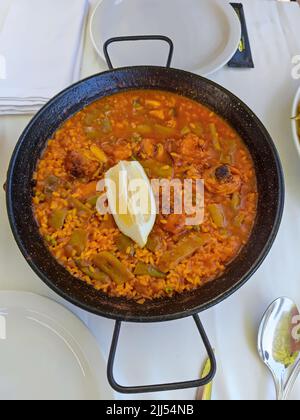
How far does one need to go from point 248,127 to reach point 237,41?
0.48 metres

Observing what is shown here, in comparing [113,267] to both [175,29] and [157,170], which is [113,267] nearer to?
[157,170]

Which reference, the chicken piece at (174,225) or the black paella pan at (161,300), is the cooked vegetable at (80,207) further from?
the chicken piece at (174,225)

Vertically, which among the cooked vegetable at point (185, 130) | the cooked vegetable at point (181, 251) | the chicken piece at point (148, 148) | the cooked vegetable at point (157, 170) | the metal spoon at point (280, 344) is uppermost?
the cooked vegetable at point (185, 130)

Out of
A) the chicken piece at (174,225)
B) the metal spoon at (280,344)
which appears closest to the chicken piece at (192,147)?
the chicken piece at (174,225)

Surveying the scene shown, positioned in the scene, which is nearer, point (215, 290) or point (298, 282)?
point (215, 290)

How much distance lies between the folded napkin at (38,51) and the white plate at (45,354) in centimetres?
77

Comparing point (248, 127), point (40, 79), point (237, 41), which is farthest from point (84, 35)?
point (248, 127)

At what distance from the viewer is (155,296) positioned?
4.60ft

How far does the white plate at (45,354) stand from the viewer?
1331 mm

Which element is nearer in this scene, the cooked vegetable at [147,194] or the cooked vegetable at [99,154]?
→ the cooked vegetable at [147,194]

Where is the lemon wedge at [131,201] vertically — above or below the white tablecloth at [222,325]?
above

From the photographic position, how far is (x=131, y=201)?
142 cm

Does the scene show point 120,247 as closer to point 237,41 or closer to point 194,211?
point 194,211

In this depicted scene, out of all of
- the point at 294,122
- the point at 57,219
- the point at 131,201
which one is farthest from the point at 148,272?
the point at 294,122
